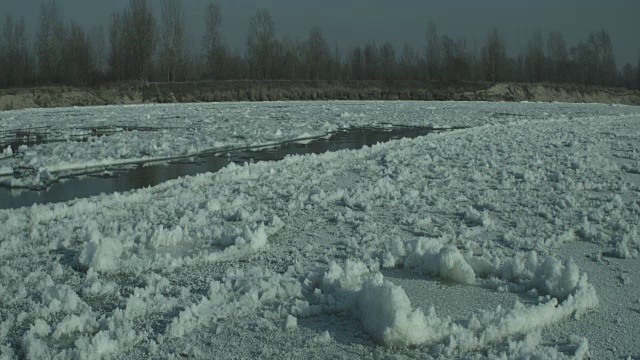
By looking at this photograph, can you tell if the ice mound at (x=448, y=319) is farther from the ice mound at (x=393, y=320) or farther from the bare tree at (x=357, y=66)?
the bare tree at (x=357, y=66)

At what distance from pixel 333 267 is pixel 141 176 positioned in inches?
226

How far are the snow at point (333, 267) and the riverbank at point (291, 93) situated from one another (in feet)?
101

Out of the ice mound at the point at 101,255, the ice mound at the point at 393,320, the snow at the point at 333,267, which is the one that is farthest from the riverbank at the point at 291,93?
the ice mound at the point at 393,320

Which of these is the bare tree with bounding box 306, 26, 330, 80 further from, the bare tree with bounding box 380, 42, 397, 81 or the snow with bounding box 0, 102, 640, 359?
the snow with bounding box 0, 102, 640, 359

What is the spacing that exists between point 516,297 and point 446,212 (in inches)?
98.6

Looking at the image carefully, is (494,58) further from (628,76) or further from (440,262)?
(440,262)

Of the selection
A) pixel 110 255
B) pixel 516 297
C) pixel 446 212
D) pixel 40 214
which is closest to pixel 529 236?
pixel 446 212

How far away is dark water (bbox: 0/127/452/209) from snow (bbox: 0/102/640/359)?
0.92 m

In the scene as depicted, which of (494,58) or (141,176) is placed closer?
(141,176)

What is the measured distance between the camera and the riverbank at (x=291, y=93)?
35.8 meters

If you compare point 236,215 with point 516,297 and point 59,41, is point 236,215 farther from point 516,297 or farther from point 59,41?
point 59,41

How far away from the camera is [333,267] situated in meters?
4.30

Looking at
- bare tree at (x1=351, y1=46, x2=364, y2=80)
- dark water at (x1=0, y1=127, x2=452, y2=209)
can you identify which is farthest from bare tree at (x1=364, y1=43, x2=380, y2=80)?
dark water at (x1=0, y1=127, x2=452, y2=209)

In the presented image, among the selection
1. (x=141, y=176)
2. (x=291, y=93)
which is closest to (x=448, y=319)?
(x=141, y=176)
